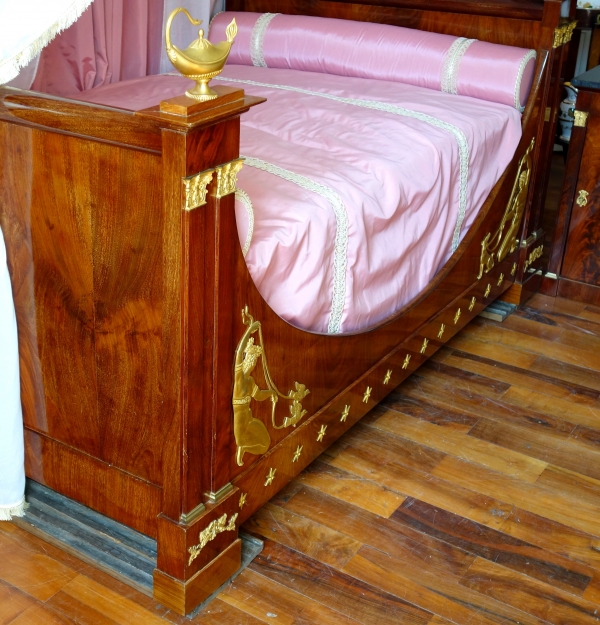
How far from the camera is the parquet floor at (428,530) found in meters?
1.54

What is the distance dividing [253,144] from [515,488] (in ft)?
3.08

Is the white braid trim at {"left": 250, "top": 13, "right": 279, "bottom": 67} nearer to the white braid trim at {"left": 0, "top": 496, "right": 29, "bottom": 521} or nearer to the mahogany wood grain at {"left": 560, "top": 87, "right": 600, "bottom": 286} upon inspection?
the mahogany wood grain at {"left": 560, "top": 87, "right": 600, "bottom": 286}

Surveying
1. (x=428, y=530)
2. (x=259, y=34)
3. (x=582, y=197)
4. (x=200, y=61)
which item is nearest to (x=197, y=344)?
(x=200, y=61)

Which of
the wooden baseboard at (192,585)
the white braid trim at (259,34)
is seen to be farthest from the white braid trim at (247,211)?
the white braid trim at (259,34)

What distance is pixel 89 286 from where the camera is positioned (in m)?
1.45

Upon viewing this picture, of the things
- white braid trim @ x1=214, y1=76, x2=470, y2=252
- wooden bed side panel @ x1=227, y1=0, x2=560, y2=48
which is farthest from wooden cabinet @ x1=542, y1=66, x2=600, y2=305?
white braid trim @ x1=214, y1=76, x2=470, y2=252

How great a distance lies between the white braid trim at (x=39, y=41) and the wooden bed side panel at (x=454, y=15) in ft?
4.67

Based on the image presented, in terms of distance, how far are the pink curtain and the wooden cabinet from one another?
1.24 meters

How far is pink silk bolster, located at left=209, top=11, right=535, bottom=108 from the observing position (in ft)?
7.75

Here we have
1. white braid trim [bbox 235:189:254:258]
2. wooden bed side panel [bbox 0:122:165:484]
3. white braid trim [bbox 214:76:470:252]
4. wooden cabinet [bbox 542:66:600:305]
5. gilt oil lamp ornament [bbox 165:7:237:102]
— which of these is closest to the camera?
gilt oil lamp ornament [bbox 165:7:237:102]

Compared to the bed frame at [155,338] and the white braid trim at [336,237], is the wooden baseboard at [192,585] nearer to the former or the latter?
the bed frame at [155,338]

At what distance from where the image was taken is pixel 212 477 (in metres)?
1.47

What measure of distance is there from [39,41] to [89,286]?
15.5 inches

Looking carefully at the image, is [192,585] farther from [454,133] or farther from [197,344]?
[454,133]
